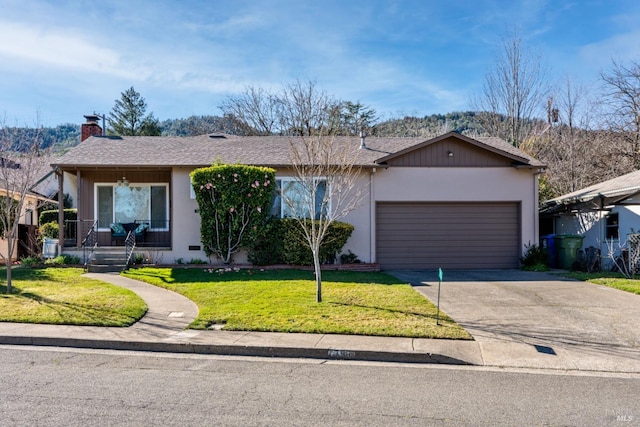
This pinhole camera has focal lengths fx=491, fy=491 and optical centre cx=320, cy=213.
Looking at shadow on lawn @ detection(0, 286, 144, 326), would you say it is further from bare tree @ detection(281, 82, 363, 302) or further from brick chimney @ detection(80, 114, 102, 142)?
brick chimney @ detection(80, 114, 102, 142)

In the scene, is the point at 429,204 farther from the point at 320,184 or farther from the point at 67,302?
the point at 67,302

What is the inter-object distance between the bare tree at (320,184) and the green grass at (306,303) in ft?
2.44

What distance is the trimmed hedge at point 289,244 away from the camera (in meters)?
14.5

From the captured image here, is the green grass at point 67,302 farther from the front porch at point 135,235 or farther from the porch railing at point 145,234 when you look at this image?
the porch railing at point 145,234

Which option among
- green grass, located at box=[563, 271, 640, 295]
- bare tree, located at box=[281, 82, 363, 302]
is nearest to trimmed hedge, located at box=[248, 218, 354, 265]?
bare tree, located at box=[281, 82, 363, 302]

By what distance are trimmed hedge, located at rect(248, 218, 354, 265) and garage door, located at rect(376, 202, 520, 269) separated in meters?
1.70

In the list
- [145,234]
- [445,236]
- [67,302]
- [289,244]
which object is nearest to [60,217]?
[145,234]

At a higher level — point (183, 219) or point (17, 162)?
point (17, 162)

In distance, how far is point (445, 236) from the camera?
15867 millimetres

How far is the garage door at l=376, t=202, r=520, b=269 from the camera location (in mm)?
15836

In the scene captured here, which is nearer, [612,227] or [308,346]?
[308,346]

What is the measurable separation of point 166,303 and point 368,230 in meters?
7.40

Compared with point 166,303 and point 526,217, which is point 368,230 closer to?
point 526,217

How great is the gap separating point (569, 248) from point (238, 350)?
12.5m
